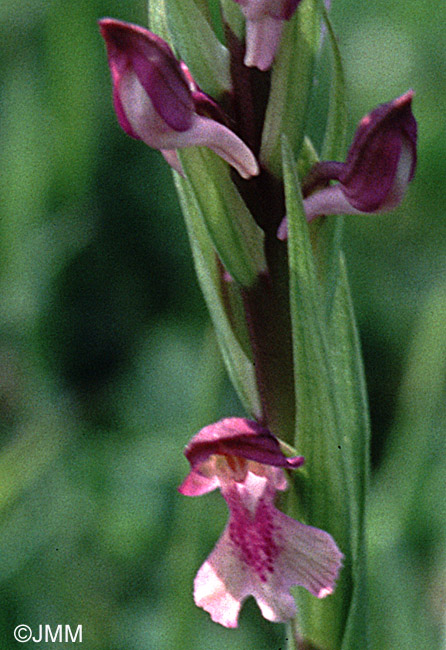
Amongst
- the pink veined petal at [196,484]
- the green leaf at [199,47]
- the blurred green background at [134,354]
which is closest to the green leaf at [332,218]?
the green leaf at [199,47]

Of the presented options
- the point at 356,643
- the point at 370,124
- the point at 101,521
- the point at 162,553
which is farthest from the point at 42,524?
the point at 370,124

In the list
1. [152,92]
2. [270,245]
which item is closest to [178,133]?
[152,92]

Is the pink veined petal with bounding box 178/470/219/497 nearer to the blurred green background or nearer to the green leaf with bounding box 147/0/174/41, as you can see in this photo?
the blurred green background

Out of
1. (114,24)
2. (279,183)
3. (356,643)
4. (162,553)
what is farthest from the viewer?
(162,553)

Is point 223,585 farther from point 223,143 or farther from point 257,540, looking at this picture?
point 223,143

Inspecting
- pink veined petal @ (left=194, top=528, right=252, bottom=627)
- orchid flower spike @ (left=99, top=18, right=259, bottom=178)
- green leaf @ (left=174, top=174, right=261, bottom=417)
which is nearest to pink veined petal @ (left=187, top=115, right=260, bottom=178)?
orchid flower spike @ (left=99, top=18, right=259, bottom=178)

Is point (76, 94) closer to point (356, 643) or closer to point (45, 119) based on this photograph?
point (45, 119)
